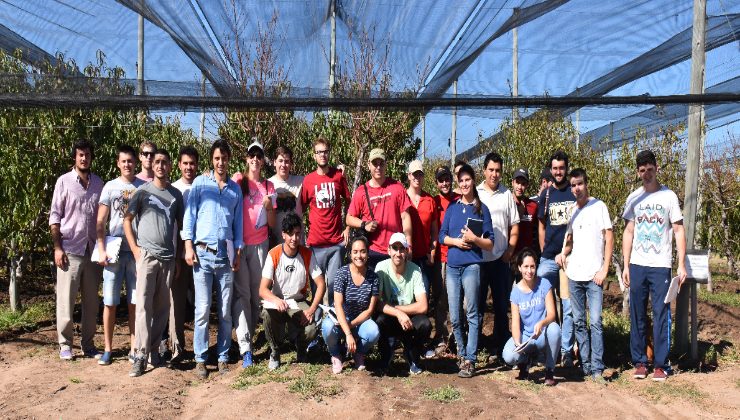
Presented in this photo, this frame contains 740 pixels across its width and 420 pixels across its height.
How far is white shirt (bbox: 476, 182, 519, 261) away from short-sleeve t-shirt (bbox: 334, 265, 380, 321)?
1133 mm

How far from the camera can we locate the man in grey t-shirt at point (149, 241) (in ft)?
17.8

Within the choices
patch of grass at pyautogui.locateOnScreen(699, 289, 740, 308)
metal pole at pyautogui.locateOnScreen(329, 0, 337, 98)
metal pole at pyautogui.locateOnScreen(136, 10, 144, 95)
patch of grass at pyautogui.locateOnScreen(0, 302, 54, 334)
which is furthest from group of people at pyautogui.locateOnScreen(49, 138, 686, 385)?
patch of grass at pyautogui.locateOnScreen(699, 289, 740, 308)

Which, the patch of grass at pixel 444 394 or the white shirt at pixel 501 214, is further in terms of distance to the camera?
the white shirt at pixel 501 214

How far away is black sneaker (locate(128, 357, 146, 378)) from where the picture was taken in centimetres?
535

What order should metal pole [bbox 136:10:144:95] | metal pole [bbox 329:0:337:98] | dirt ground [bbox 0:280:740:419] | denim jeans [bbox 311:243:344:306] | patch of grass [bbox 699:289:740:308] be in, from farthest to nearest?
patch of grass [bbox 699:289:740:308], metal pole [bbox 329:0:337:98], denim jeans [bbox 311:243:344:306], metal pole [bbox 136:10:144:95], dirt ground [bbox 0:280:740:419]

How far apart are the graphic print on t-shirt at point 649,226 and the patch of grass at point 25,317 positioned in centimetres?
660

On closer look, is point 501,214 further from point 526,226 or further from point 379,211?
point 379,211

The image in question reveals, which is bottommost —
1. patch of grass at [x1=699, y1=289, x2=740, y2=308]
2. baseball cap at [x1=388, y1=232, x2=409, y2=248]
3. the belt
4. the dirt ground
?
patch of grass at [x1=699, y1=289, x2=740, y2=308]

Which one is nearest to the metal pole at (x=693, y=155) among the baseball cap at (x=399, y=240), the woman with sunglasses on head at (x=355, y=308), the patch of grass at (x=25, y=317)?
the baseball cap at (x=399, y=240)

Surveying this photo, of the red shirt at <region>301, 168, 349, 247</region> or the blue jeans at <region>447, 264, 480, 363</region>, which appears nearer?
the blue jeans at <region>447, 264, 480, 363</region>

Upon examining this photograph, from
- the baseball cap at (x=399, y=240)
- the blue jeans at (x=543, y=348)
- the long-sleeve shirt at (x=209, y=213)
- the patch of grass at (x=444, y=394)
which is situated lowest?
the patch of grass at (x=444, y=394)

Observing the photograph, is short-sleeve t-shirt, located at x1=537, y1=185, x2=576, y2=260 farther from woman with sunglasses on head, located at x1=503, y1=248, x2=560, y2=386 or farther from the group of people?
woman with sunglasses on head, located at x1=503, y1=248, x2=560, y2=386

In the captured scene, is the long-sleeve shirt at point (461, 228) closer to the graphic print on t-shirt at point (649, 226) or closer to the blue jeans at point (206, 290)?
the graphic print on t-shirt at point (649, 226)

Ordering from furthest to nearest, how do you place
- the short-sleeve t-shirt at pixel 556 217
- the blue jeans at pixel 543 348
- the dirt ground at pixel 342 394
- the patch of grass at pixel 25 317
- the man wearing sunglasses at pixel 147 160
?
the patch of grass at pixel 25 317 → the man wearing sunglasses at pixel 147 160 → the short-sleeve t-shirt at pixel 556 217 → the blue jeans at pixel 543 348 → the dirt ground at pixel 342 394
